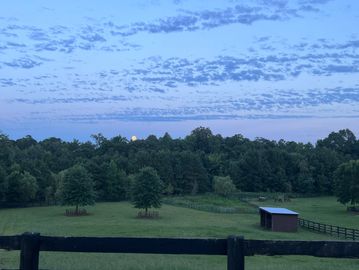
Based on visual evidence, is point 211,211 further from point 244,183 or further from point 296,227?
point 244,183

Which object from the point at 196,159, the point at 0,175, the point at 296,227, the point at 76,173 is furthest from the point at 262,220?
the point at 196,159

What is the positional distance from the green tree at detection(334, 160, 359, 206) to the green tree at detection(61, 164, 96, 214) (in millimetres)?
41220

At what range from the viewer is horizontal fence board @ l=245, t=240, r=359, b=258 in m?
5.24

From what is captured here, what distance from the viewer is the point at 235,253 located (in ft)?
17.4

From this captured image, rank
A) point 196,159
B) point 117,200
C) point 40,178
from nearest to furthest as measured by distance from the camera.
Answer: point 40,178
point 117,200
point 196,159

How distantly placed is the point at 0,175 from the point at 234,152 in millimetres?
90119

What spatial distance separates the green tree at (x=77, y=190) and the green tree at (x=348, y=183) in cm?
4122

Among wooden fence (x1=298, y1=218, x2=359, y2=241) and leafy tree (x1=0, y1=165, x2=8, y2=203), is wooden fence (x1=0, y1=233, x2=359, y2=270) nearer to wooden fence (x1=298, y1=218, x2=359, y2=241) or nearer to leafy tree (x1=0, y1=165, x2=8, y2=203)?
wooden fence (x1=298, y1=218, x2=359, y2=241)

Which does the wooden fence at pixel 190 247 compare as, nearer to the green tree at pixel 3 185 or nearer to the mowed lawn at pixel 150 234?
the mowed lawn at pixel 150 234

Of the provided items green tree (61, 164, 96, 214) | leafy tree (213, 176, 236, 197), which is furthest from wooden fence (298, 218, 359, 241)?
leafy tree (213, 176, 236, 197)

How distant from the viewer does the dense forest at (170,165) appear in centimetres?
9531

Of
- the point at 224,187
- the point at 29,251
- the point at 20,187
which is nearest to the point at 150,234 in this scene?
the point at 29,251

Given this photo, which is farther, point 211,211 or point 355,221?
point 211,211

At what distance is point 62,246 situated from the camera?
17.7ft
